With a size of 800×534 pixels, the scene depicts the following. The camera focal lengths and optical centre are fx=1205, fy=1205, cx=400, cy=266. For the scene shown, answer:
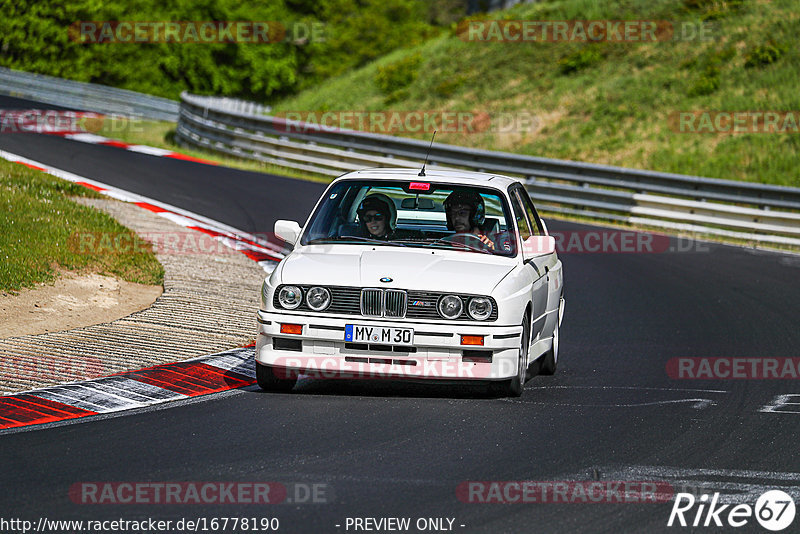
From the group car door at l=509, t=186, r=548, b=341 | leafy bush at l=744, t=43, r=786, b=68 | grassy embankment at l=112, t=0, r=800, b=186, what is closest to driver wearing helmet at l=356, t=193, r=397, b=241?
car door at l=509, t=186, r=548, b=341

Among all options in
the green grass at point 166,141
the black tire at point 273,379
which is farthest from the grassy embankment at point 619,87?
the black tire at point 273,379

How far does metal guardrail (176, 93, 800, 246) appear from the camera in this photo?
21.8m

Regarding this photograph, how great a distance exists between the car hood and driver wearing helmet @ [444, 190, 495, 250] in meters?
0.45

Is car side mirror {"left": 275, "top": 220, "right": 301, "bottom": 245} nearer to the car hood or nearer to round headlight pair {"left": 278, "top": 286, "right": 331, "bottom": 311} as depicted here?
the car hood

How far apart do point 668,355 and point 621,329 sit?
1471 millimetres

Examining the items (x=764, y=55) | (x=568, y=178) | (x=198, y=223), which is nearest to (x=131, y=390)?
(x=198, y=223)

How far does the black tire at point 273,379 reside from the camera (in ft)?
27.8

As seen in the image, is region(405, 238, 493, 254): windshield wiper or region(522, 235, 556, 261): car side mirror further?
region(522, 235, 556, 261): car side mirror

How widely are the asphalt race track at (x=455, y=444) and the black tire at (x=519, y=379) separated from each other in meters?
0.13

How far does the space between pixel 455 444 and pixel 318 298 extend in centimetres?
166

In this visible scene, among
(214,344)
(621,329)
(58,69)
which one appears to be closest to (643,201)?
(621,329)

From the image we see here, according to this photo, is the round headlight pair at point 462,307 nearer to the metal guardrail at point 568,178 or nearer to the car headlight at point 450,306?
the car headlight at point 450,306

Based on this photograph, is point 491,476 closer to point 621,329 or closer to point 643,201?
point 621,329

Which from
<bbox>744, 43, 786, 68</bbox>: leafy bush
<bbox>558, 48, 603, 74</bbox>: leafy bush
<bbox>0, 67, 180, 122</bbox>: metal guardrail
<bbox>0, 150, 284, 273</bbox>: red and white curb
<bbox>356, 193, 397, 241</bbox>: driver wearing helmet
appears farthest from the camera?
<bbox>558, 48, 603, 74</bbox>: leafy bush
